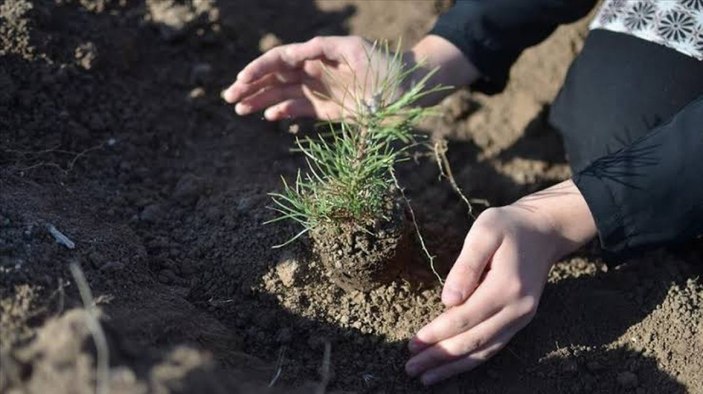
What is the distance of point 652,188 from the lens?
195cm

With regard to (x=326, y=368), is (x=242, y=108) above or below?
above

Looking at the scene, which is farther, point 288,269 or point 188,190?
point 188,190

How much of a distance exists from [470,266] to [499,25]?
0.92 meters

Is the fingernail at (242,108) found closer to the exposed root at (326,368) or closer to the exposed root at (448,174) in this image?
the exposed root at (448,174)

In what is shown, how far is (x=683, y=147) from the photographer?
6.37ft

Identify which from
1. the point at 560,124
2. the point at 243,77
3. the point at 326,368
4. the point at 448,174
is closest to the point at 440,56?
the point at 448,174

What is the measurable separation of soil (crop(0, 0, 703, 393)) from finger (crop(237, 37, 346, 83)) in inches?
12.9

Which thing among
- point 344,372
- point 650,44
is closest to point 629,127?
point 650,44

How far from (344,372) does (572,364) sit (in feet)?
1.85

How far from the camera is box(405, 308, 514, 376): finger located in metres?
1.81

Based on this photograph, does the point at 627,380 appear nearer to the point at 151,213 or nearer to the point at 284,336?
the point at 284,336

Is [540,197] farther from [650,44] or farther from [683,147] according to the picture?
[650,44]

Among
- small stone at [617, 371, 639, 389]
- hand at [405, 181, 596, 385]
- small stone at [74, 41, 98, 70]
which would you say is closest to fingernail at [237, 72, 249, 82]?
small stone at [74, 41, 98, 70]

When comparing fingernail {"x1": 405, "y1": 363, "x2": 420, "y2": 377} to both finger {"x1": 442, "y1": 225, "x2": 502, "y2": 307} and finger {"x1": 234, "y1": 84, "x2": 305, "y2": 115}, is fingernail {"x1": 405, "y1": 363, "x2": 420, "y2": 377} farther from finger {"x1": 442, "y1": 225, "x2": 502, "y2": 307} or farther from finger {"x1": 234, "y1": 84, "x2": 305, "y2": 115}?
finger {"x1": 234, "y1": 84, "x2": 305, "y2": 115}
